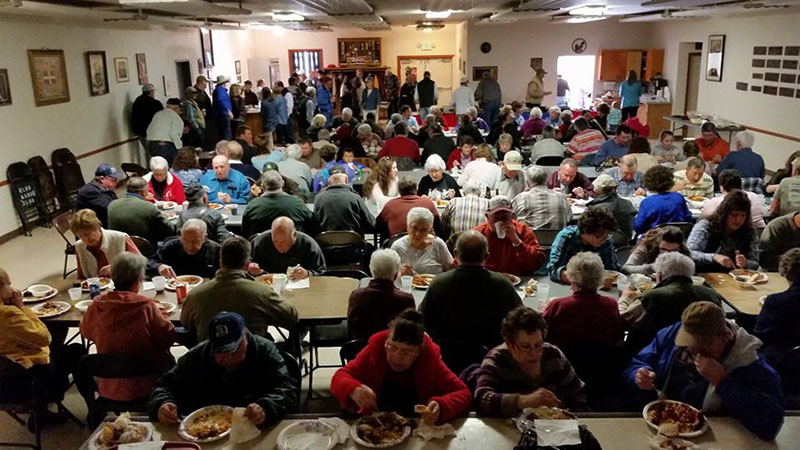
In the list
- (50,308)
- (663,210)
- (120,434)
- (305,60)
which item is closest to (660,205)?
(663,210)

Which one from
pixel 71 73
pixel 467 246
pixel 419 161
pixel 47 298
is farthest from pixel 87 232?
pixel 71 73

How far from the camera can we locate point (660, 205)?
5.36 metres

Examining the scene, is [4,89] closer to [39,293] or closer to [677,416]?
[39,293]

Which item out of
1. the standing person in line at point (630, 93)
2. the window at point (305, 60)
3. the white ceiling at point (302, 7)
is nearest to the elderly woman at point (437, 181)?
the white ceiling at point (302, 7)

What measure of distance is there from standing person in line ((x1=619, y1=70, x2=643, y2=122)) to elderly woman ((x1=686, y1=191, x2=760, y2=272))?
430 inches

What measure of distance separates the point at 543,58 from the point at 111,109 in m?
10.7

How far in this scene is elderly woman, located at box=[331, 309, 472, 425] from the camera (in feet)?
8.71

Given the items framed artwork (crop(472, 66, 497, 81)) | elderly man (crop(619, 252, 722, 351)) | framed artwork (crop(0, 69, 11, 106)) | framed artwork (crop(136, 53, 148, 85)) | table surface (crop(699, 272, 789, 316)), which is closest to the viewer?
elderly man (crop(619, 252, 722, 351))

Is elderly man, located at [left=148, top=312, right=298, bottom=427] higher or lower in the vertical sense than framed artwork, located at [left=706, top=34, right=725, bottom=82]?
lower

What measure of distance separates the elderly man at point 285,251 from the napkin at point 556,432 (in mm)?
2398

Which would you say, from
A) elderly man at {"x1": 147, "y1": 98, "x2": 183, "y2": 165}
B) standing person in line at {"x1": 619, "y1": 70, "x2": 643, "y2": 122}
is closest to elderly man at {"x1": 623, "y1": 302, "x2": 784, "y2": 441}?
elderly man at {"x1": 147, "y1": 98, "x2": 183, "y2": 165}

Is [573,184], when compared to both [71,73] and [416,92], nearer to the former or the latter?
[71,73]

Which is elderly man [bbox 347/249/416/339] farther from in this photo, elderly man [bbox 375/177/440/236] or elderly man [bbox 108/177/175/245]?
elderly man [bbox 108/177/175/245]

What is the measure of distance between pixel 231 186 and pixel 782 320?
5.11 metres
